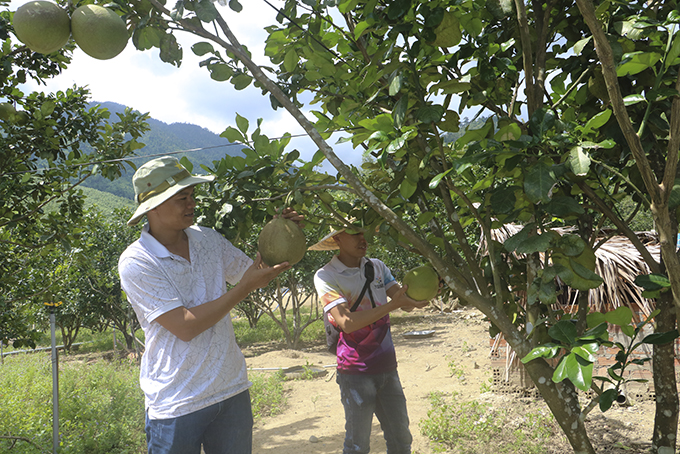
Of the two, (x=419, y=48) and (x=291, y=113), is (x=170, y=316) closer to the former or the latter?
(x=291, y=113)

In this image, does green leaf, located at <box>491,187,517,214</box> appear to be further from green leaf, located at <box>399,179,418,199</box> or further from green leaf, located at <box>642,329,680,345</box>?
green leaf, located at <box>642,329,680,345</box>

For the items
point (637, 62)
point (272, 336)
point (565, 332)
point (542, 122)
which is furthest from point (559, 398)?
point (272, 336)

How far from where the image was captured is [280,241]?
1.67 meters

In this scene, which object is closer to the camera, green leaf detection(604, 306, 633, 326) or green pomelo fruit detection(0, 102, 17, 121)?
green leaf detection(604, 306, 633, 326)

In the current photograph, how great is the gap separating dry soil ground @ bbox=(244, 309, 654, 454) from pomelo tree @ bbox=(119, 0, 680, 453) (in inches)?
99.0

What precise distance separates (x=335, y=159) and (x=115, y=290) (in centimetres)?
1392

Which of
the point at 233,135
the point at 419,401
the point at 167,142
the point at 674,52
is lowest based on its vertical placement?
the point at 419,401

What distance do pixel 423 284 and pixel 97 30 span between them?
4.99 ft

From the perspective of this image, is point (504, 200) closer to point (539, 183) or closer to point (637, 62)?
point (539, 183)

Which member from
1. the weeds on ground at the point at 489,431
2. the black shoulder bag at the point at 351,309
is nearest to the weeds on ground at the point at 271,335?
the weeds on ground at the point at 489,431

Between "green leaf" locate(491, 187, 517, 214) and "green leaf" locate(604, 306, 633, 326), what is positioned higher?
"green leaf" locate(491, 187, 517, 214)

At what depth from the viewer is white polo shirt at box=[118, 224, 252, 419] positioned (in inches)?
66.3

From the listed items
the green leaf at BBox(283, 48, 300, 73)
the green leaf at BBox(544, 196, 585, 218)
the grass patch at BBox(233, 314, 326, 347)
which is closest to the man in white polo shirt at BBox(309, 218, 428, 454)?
the green leaf at BBox(283, 48, 300, 73)

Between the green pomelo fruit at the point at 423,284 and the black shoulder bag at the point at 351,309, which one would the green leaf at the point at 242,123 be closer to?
the green pomelo fruit at the point at 423,284
